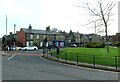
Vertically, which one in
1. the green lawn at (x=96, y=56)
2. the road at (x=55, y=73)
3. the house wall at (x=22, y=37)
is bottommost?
the road at (x=55, y=73)

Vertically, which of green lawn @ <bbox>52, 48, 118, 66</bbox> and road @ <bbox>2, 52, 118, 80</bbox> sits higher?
green lawn @ <bbox>52, 48, 118, 66</bbox>

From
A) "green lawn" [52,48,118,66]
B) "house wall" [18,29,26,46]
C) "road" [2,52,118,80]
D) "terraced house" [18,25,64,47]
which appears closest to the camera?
"road" [2,52,118,80]

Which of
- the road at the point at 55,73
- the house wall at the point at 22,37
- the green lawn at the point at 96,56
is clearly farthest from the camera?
the house wall at the point at 22,37

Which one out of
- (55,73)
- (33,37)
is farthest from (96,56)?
(33,37)

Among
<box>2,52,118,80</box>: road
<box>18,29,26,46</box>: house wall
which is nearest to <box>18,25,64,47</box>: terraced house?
<box>18,29,26,46</box>: house wall

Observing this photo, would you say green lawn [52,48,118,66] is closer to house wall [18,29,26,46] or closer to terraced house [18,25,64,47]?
terraced house [18,25,64,47]

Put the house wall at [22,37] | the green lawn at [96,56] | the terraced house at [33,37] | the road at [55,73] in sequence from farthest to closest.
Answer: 1. the house wall at [22,37]
2. the terraced house at [33,37]
3. the green lawn at [96,56]
4. the road at [55,73]

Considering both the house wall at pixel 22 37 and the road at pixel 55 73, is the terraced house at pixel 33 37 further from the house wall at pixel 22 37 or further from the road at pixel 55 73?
the road at pixel 55 73

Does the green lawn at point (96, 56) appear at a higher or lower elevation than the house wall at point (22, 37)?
lower

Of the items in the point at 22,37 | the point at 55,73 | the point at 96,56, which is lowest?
the point at 55,73

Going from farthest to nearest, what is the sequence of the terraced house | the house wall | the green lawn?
1. the house wall
2. the terraced house
3. the green lawn

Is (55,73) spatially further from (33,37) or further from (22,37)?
(33,37)

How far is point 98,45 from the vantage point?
59.9 meters

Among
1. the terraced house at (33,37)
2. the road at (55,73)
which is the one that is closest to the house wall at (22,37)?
the terraced house at (33,37)
